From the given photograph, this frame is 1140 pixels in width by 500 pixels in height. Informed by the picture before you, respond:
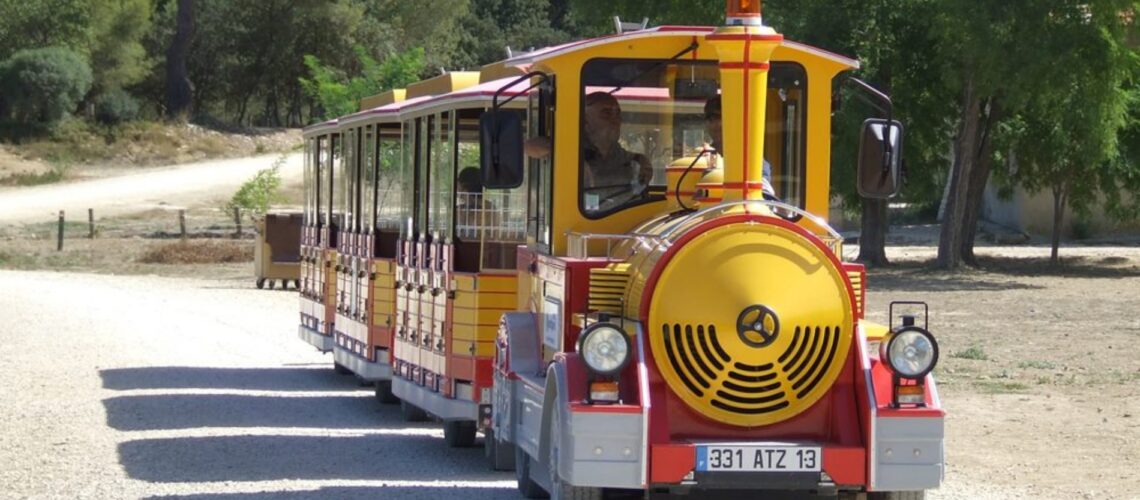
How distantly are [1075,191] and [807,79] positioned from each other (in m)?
31.5

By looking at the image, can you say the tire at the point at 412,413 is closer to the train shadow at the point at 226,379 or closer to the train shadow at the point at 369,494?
the train shadow at the point at 226,379

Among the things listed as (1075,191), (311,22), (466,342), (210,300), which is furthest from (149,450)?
(311,22)

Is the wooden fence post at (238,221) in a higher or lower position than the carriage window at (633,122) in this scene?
lower

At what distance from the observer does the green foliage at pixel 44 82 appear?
219 feet

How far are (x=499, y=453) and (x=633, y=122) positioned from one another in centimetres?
325

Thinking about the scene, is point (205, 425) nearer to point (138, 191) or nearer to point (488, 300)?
point (488, 300)

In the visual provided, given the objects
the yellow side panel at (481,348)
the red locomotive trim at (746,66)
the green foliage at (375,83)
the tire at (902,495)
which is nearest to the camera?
the tire at (902,495)

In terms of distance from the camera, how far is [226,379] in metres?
19.9

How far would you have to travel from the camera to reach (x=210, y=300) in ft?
107

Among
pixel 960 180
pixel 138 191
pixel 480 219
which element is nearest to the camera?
pixel 480 219

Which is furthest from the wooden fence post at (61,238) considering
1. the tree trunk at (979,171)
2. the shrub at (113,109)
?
the shrub at (113,109)

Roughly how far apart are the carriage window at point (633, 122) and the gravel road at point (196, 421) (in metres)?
2.31

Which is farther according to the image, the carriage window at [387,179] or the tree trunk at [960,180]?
the tree trunk at [960,180]

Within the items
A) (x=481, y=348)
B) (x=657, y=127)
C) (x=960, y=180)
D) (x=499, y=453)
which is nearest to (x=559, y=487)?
(x=657, y=127)
